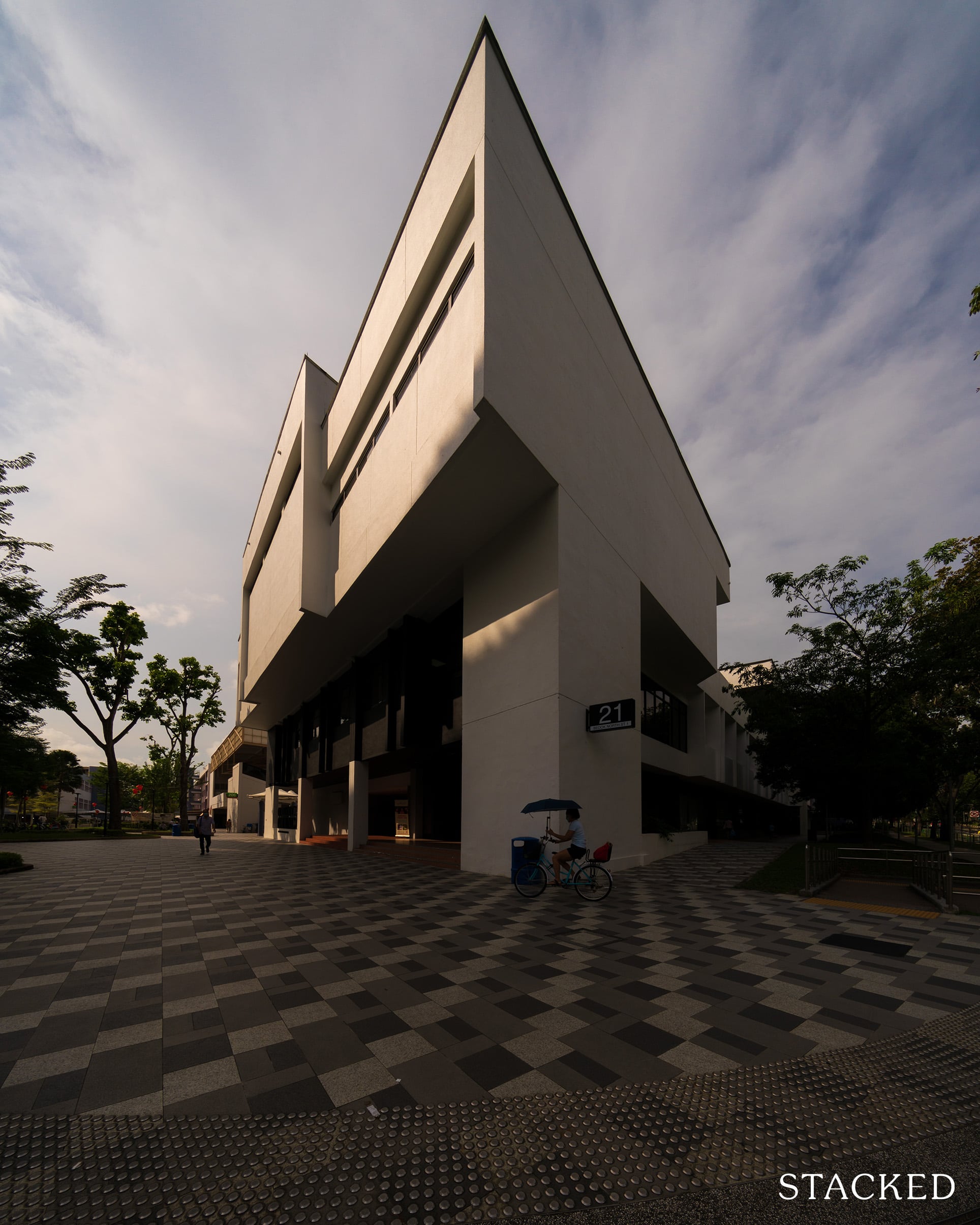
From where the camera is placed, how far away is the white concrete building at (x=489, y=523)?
13.3 metres

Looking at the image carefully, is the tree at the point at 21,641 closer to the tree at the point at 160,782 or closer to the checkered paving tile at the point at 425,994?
the checkered paving tile at the point at 425,994

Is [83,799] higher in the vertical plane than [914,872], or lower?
lower

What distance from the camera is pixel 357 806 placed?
80.6 ft

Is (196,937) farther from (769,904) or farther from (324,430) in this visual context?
(324,430)

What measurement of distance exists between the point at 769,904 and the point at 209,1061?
32.6ft

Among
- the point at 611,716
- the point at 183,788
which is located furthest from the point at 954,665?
the point at 183,788

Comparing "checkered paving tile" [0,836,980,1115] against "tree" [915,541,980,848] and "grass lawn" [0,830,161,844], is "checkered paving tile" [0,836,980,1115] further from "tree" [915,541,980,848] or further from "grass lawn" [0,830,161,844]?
"grass lawn" [0,830,161,844]

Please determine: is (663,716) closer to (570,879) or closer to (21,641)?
(570,879)

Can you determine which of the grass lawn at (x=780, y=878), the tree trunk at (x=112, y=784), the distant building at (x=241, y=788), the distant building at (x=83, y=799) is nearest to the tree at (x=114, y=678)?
the tree trunk at (x=112, y=784)

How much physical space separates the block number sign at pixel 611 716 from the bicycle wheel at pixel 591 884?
3.27 m

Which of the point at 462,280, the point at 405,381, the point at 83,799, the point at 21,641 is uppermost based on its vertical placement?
Result: the point at 462,280

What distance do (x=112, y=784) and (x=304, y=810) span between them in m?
12.4

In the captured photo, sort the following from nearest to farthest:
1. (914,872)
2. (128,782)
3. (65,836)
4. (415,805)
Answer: (914,872)
(415,805)
(65,836)
(128,782)

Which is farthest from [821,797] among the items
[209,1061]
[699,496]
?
[209,1061]
